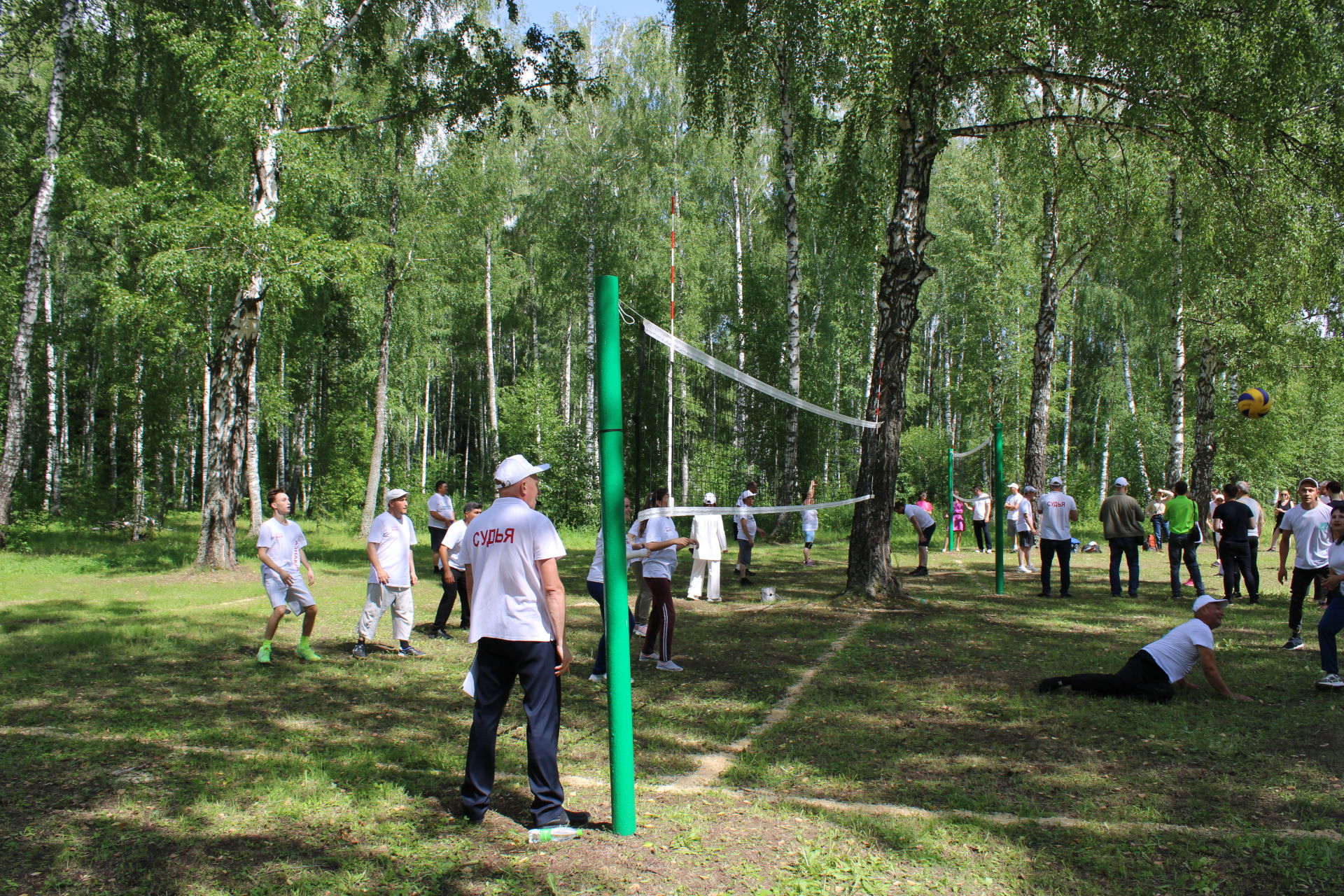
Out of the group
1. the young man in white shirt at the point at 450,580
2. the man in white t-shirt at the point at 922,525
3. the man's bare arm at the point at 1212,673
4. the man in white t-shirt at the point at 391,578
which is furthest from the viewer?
the man in white t-shirt at the point at 922,525

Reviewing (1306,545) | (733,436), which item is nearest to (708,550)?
(1306,545)

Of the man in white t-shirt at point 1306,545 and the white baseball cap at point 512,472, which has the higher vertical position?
the white baseball cap at point 512,472

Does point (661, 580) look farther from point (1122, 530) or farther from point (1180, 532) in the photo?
point (1180, 532)

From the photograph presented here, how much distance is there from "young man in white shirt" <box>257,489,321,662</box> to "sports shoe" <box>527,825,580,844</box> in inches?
175

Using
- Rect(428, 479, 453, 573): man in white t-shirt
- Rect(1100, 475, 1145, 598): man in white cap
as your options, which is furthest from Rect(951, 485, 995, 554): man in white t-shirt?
Rect(428, 479, 453, 573): man in white t-shirt

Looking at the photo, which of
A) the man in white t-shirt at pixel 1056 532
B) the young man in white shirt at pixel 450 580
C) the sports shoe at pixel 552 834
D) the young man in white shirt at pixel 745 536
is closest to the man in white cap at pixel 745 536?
the young man in white shirt at pixel 745 536

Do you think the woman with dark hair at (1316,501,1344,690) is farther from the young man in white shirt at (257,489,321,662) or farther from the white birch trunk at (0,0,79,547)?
the white birch trunk at (0,0,79,547)

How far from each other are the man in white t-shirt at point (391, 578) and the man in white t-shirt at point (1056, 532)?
8666 millimetres

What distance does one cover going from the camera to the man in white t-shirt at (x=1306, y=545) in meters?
8.31

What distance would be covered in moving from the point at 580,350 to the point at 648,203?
8373 millimetres

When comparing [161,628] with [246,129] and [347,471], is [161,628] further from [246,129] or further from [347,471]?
[347,471]

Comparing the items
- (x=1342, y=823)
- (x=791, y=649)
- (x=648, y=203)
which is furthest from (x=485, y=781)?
(x=648, y=203)

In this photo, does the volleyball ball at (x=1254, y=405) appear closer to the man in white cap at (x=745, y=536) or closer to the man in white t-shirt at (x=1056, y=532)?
the man in white t-shirt at (x=1056, y=532)

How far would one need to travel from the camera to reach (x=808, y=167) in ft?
68.5
